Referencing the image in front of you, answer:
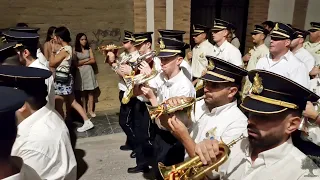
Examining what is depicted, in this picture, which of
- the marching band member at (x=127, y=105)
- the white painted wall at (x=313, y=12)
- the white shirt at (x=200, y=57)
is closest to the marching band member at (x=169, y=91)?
the marching band member at (x=127, y=105)

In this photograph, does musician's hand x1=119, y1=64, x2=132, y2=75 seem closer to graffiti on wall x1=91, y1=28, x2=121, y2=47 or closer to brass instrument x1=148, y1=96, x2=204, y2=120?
brass instrument x1=148, y1=96, x2=204, y2=120

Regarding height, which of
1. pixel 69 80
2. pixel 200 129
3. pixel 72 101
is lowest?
pixel 72 101

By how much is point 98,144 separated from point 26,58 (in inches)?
88.7

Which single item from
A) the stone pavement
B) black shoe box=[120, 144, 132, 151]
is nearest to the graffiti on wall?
the stone pavement

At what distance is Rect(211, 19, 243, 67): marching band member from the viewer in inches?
228

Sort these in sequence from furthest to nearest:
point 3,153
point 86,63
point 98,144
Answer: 1. point 86,63
2. point 98,144
3. point 3,153

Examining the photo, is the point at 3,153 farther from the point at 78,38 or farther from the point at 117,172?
the point at 78,38

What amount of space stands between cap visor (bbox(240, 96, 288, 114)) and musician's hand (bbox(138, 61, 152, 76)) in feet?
7.47

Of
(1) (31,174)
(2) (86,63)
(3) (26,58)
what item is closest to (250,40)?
(2) (86,63)

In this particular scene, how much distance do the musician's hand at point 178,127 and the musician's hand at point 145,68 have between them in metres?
1.64

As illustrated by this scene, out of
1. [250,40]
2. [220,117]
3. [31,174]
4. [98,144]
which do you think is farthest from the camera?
[250,40]

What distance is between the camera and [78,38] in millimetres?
6496

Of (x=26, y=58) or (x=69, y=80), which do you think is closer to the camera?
(x=26, y=58)

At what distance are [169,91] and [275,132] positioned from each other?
1.98 meters
